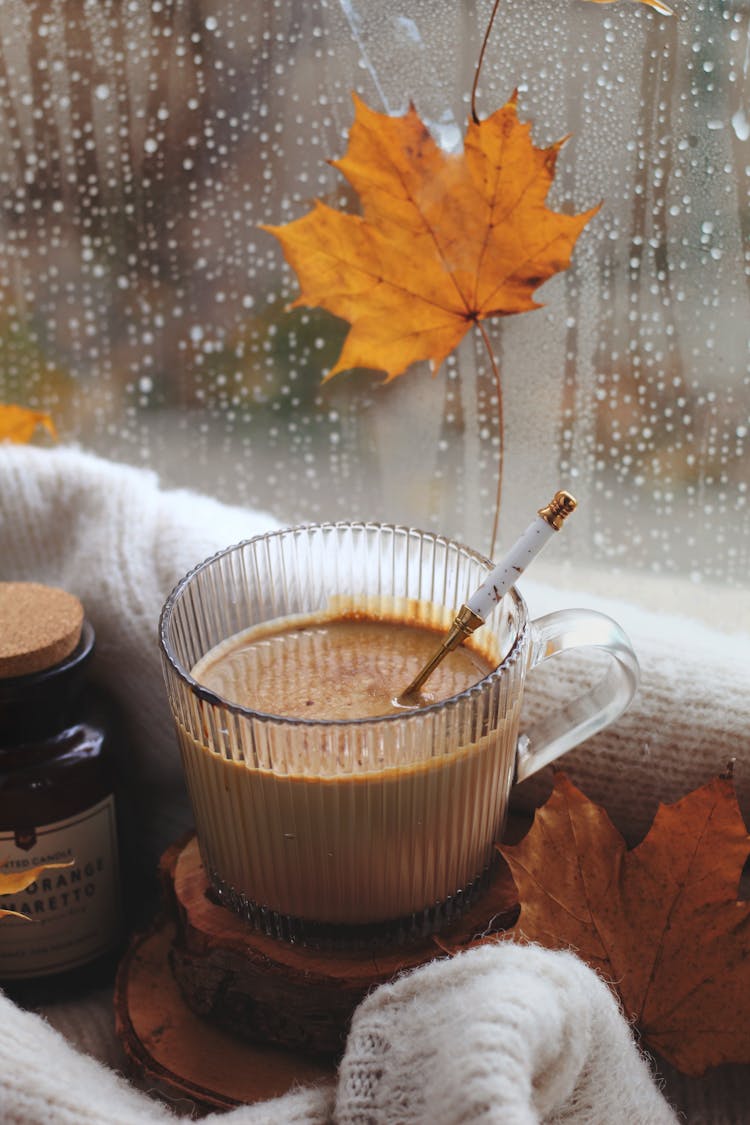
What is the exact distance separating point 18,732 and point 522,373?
0.49 metres

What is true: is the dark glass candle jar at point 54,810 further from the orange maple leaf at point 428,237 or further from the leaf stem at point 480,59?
the leaf stem at point 480,59

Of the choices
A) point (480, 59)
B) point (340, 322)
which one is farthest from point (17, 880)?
point (480, 59)

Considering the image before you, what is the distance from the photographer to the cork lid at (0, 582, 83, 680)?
29.6 inches

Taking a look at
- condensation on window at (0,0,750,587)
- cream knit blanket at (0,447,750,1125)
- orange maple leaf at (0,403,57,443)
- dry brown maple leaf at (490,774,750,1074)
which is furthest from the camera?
orange maple leaf at (0,403,57,443)

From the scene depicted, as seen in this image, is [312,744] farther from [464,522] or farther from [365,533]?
[464,522]

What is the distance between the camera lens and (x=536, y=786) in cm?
84

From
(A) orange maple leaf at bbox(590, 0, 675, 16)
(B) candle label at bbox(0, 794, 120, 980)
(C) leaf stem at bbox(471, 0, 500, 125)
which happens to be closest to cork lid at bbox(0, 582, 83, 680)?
(B) candle label at bbox(0, 794, 120, 980)

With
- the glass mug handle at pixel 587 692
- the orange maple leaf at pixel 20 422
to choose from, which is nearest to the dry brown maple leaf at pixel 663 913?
the glass mug handle at pixel 587 692

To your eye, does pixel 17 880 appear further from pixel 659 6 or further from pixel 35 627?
pixel 659 6

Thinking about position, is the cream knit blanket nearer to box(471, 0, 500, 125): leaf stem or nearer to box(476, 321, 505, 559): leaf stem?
box(476, 321, 505, 559): leaf stem

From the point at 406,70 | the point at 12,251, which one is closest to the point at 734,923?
the point at 406,70

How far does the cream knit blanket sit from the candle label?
5 centimetres

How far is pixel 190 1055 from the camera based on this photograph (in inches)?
29.0

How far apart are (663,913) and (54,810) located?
419 millimetres
